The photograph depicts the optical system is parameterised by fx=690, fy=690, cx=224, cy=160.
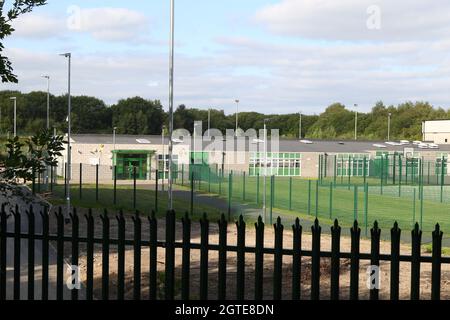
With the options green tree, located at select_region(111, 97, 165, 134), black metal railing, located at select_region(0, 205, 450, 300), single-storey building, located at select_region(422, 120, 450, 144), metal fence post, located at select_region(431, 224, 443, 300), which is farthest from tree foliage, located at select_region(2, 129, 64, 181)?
green tree, located at select_region(111, 97, 165, 134)

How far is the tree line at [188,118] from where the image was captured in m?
108

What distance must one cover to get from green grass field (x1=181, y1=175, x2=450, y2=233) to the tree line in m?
58.4

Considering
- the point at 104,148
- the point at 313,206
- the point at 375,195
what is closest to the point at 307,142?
the point at 104,148

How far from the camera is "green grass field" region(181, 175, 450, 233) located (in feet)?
94.1

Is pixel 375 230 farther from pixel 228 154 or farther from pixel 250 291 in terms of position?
pixel 228 154

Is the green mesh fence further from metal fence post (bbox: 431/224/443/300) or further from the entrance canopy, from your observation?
metal fence post (bbox: 431/224/443/300)

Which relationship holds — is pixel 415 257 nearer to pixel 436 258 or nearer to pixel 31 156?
pixel 436 258

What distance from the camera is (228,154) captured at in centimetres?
6259

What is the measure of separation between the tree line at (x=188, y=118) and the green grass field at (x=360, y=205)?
5836 cm

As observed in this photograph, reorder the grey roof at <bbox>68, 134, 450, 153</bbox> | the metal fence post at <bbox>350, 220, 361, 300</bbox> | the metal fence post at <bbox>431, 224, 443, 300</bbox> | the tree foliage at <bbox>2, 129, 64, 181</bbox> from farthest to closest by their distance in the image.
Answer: the grey roof at <bbox>68, 134, 450, 153</bbox> < the tree foliage at <bbox>2, 129, 64, 181</bbox> < the metal fence post at <bbox>350, 220, 361, 300</bbox> < the metal fence post at <bbox>431, 224, 443, 300</bbox>

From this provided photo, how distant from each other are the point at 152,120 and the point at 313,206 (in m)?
82.1

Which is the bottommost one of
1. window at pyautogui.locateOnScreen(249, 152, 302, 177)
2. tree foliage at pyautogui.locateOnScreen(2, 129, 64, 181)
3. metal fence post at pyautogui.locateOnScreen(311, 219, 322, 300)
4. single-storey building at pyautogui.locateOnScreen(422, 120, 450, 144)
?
window at pyautogui.locateOnScreen(249, 152, 302, 177)
